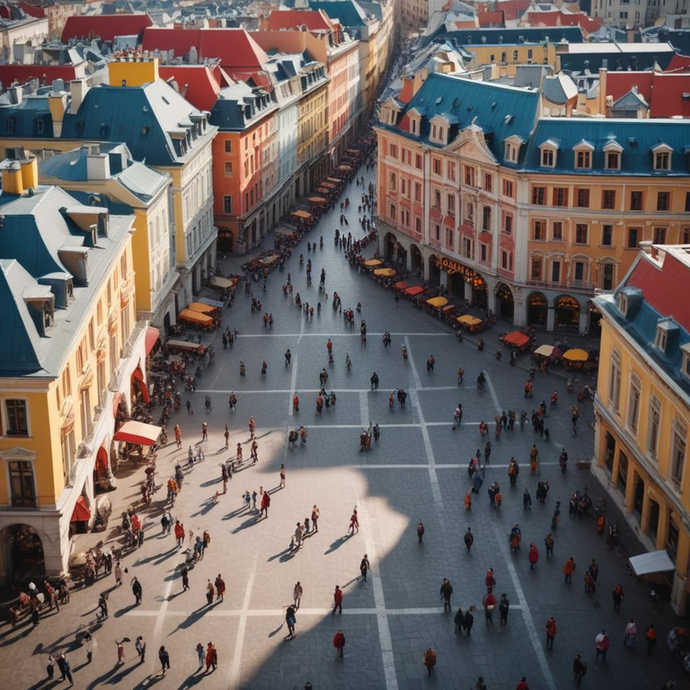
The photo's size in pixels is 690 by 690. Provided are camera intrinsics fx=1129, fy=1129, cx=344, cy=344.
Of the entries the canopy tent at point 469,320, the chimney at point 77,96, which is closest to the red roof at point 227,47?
the chimney at point 77,96

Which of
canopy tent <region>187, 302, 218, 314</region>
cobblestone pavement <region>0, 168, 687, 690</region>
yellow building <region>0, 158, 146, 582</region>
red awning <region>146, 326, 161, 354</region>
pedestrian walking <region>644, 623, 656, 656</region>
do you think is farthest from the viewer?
canopy tent <region>187, 302, 218, 314</region>

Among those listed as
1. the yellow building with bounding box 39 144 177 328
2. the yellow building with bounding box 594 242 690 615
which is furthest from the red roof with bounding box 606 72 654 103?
the yellow building with bounding box 594 242 690 615

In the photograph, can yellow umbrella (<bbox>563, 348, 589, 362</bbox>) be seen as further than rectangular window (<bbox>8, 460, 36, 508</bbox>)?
Yes

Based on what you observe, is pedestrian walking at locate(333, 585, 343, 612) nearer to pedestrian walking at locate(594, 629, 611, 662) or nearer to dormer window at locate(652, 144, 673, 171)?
pedestrian walking at locate(594, 629, 611, 662)

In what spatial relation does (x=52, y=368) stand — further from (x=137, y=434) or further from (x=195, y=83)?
(x=195, y=83)

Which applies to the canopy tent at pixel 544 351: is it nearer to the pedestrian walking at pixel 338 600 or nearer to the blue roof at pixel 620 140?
the blue roof at pixel 620 140
